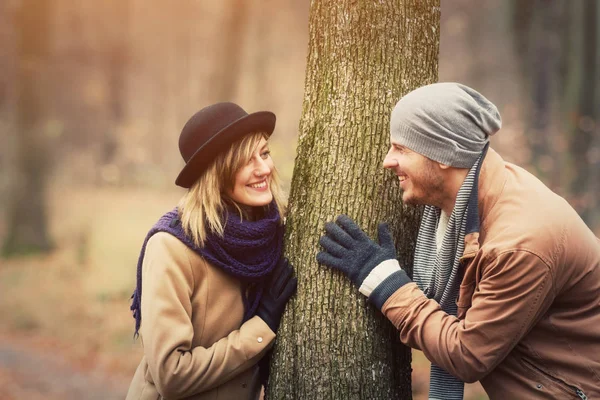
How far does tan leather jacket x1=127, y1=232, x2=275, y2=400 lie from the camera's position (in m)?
2.50

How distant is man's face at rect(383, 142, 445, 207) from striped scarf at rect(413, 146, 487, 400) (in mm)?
117

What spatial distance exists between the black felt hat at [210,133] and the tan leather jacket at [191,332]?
1.01 feet

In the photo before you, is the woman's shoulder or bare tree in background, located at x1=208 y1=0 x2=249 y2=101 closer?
the woman's shoulder

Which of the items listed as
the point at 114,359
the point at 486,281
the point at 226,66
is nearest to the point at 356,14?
the point at 486,281

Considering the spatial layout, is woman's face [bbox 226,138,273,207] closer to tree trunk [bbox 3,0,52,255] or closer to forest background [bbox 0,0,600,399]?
forest background [bbox 0,0,600,399]

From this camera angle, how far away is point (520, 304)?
7.44ft

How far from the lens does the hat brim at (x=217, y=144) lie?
263 cm

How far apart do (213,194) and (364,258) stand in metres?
0.68

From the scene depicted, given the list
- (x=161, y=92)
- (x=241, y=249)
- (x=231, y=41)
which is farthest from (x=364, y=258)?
(x=161, y=92)

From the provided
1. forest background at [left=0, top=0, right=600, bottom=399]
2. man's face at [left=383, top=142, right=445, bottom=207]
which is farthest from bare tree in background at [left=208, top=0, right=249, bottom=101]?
man's face at [left=383, top=142, right=445, bottom=207]

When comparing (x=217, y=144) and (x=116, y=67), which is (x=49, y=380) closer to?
(x=116, y=67)

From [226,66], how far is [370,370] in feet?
24.7

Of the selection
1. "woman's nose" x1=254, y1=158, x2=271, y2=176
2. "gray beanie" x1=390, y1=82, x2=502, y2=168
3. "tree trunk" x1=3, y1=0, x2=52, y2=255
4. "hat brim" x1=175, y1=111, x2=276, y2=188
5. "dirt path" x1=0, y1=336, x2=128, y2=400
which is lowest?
"dirt path" x1=0, y1=336, x2=128, y2=400

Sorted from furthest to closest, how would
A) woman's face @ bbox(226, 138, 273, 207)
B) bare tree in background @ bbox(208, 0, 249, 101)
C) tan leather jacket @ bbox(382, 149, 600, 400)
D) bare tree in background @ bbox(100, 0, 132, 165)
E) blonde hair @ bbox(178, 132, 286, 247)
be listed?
bare tree in background @ bbox(100, 0, 132, 165)
bare tree in background @ bbox(208, 0, 249, 101)
woman's face @ bbox(226, 138, 273, 207)
blonde hair @ bbox(178, 132, 286, 247)
tan leather jacket @ bbox(382, 149, 600, 400)
